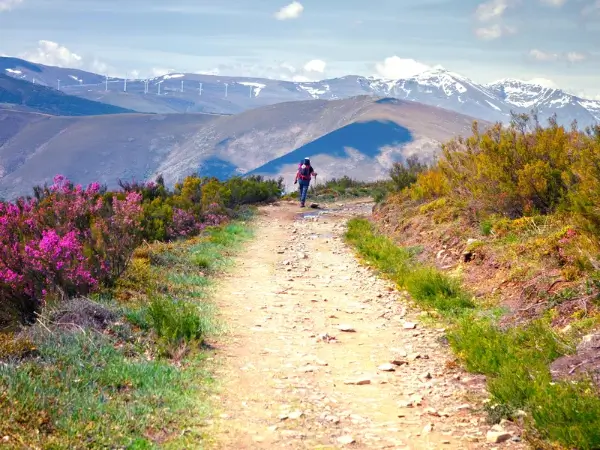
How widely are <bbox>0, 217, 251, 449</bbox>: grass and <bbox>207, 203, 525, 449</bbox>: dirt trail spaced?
1.14 feet

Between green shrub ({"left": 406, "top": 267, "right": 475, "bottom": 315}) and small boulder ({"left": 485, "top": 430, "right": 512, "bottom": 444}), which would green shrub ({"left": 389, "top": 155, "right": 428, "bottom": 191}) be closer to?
green shrub ({"left": 406, "top": 267, "right": 475, "bottom": 315})

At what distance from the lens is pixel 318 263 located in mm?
15383

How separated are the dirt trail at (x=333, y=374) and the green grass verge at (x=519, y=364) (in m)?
0.26

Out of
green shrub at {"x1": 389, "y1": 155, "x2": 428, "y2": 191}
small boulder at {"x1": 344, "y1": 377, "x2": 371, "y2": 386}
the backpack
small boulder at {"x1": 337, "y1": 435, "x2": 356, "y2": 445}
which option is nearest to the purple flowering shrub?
small boulder at {"x1": 344, "y1": 377, "x2": 371, "y2": 386}

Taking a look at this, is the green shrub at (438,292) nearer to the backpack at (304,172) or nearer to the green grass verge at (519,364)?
the green grass verge at (519,364)

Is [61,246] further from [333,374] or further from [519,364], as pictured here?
[519,364]

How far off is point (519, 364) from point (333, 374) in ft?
6.44

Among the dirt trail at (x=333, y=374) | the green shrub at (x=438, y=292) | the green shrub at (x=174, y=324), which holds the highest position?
the green shrub at (x=438, y=292)

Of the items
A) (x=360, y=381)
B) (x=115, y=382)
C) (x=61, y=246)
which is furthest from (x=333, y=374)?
(x=61, y=246)

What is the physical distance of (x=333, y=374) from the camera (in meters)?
7.27

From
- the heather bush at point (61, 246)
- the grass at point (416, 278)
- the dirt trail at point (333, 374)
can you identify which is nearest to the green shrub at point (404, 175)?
the grass at point (416, 278)

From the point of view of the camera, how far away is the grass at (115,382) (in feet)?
16.4

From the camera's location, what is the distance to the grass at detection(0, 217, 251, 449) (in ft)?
16.4

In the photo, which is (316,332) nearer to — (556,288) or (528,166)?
(556,288)
